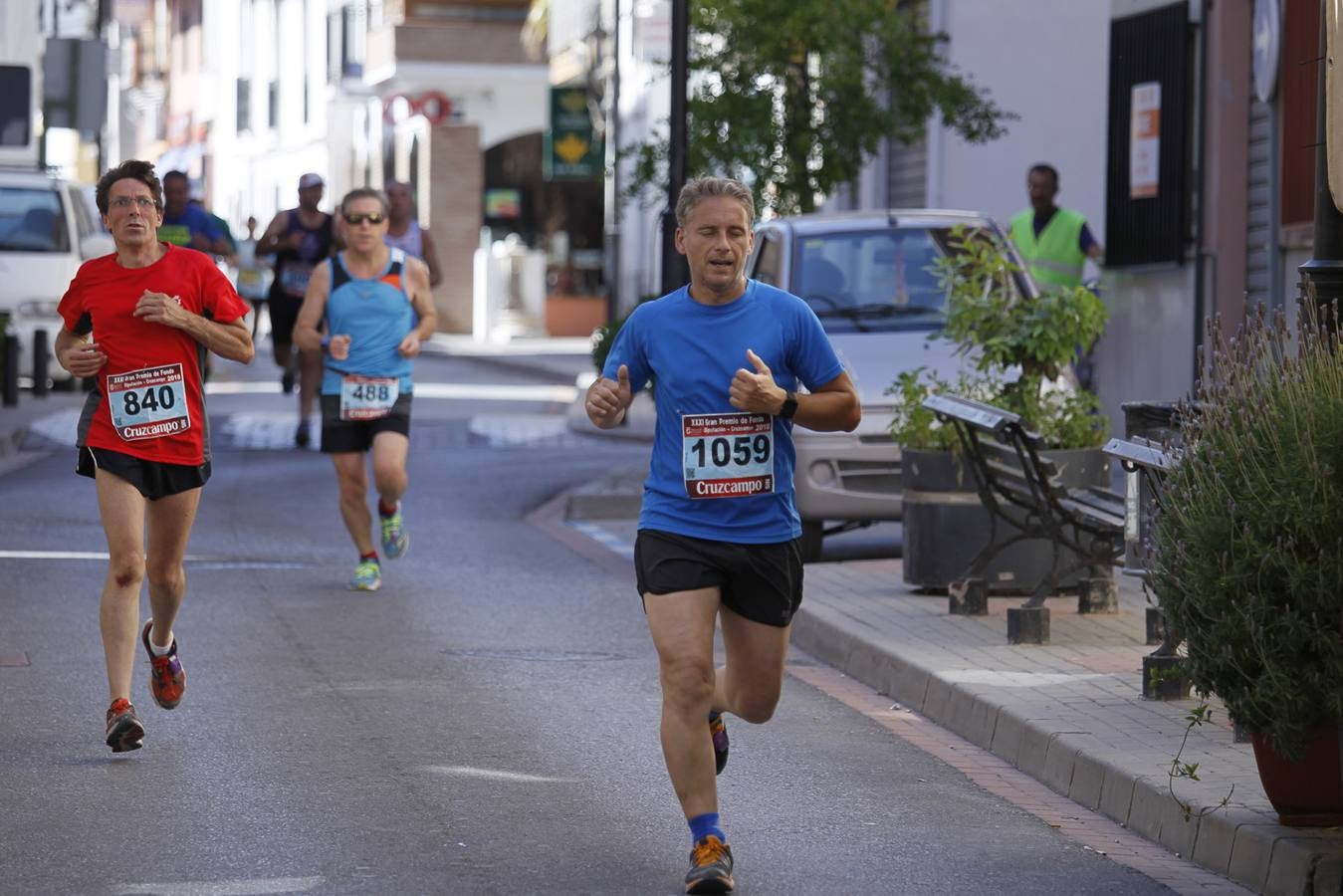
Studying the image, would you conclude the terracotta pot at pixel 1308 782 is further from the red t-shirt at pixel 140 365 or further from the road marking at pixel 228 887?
the red t-shirt at pixel 140 365

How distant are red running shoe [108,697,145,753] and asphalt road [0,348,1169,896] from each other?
8cm

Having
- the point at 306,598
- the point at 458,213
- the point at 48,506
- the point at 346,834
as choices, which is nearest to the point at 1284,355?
the point at 346,834

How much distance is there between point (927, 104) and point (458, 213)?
31231 mm

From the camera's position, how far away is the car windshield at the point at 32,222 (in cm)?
2569

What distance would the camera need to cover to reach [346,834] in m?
7.02

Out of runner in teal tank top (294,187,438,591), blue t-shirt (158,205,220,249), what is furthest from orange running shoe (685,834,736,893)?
blue t-shirt (158,205,220,249)

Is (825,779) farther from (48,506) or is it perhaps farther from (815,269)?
(48,506)

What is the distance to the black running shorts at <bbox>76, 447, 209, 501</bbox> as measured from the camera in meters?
8.35

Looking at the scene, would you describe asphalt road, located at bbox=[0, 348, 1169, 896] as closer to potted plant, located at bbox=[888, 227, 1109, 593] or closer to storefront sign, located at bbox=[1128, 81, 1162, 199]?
potted plant, located at bbox=[888, 227, 1109, 593]

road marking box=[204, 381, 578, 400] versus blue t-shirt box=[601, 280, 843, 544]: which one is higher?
blue t-shirt box=[601, 280, 843, 544]

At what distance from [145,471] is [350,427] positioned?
3.91m

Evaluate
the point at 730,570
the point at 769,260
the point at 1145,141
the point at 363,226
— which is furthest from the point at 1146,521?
the point at 1145,141

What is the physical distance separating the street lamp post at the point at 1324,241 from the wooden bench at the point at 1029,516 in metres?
2.57

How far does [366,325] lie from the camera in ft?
40.2
